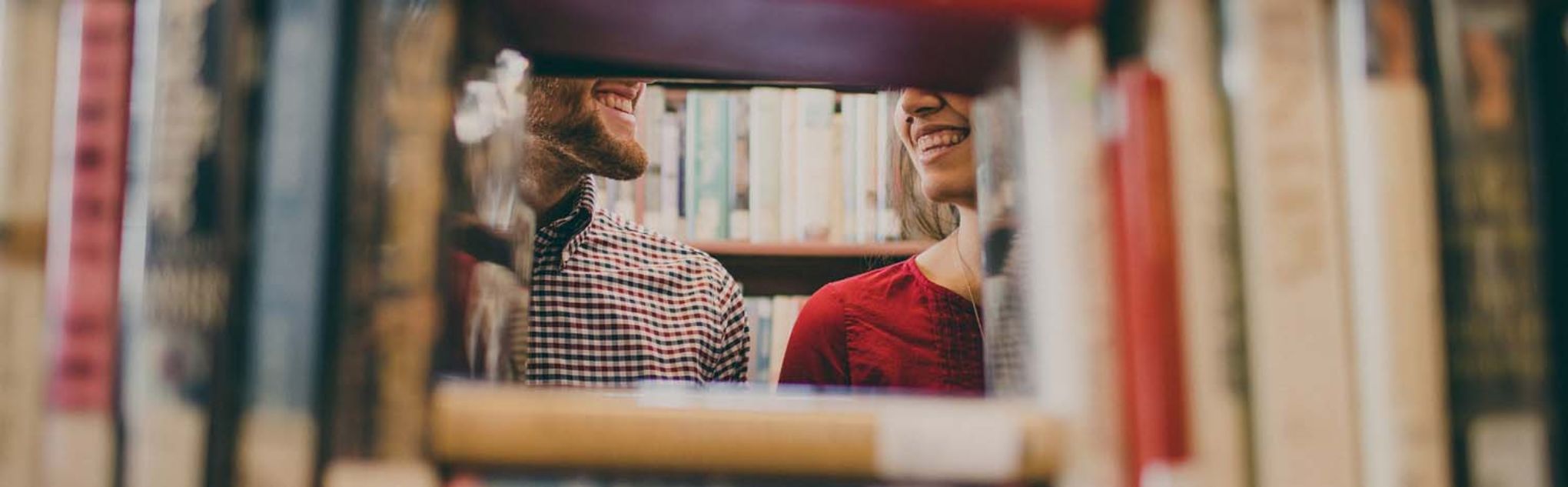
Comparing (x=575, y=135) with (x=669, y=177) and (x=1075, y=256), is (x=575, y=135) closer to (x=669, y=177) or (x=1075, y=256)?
(x=669, y=177)

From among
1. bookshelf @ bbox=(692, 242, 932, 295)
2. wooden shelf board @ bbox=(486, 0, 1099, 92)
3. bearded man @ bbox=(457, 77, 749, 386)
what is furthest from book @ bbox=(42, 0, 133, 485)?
bookshelf @ bbox=(692, 242, 932, 295)

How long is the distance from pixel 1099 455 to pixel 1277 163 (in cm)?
10

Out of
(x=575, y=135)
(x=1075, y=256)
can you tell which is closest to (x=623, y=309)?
(x=575, y=135)

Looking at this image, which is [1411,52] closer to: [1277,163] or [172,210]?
[1277,163]

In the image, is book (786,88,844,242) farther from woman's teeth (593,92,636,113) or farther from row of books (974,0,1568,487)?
row of books (974,0,1568,487)

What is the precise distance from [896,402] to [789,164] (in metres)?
1.17

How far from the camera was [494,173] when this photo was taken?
373 millimetres

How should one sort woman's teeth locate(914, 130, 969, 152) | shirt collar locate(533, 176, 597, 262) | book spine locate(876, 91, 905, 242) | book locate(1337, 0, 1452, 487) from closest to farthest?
book locate(1337, 0, 1452, 487)
woman's teeth locate(914, 130, 969, 152)
shirt collar locate(533, 176, 597, 262)
book spine locate(876, 91, 905, 242)

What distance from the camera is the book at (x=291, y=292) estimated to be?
289 millimetres

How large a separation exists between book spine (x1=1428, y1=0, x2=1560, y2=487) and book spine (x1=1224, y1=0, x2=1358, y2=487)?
30 mm

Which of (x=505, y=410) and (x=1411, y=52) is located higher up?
(x=1411, y=52)

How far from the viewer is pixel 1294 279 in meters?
0.28

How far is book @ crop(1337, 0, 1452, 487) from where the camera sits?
0.91ft

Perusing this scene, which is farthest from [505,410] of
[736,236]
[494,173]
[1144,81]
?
[736,236]
